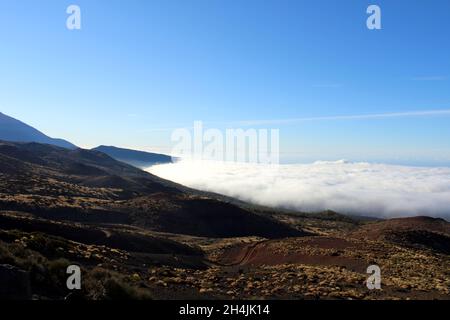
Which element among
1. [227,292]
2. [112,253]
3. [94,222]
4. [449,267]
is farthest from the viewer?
[94,222]

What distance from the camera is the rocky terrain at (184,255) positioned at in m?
15.8

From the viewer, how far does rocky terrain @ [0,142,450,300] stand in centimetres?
1581

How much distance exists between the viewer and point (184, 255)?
1404 inches

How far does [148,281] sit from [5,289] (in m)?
9.43

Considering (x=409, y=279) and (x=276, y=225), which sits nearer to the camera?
(x=409, y=279)

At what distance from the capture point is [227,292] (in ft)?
63.3

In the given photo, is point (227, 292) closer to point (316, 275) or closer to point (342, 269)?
point (316, 275)

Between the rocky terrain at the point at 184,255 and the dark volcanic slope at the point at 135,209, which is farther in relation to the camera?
the dark volcanic slope at the point at 135,209

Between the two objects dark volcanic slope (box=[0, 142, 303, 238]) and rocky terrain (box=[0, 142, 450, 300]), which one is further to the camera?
dark volcanic slope (box=[0, 142, 303, 238])

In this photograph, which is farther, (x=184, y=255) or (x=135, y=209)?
(x=135, y=209)

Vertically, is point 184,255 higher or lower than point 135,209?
lower
